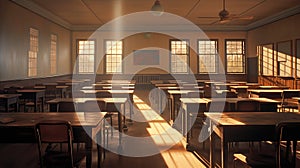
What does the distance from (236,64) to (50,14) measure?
9286mm

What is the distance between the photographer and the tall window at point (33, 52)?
9.77 m

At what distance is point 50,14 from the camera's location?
11.6 metres

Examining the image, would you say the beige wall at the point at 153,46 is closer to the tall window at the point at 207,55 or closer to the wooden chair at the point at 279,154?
the tall window at the point at 207,55

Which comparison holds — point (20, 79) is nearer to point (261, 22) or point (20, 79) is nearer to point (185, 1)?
point (185, 1)

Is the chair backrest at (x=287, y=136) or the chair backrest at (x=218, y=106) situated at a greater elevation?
the chair backrest at (x=218, y=106)

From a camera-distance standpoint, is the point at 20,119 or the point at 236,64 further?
the point at 236,64

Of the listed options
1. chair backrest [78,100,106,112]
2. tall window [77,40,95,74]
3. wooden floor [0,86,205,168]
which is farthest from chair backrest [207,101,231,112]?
tall window [77,40,95,74]

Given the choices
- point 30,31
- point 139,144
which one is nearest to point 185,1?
point 30,31

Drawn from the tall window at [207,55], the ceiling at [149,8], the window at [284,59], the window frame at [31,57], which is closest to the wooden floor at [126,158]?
the window frame at [31,57]

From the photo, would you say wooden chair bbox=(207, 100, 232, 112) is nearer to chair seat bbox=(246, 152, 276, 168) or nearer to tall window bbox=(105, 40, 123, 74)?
chair seat bbox=(246, 152, 276, 168)

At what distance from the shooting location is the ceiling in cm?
978

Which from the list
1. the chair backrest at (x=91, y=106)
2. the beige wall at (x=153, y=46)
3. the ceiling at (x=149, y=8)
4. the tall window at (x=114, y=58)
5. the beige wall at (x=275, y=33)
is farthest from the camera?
the tall window at (x=114, y=58)

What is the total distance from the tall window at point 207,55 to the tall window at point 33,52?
27.4 feet

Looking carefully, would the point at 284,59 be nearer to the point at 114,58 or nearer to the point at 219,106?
the point at 219,106
